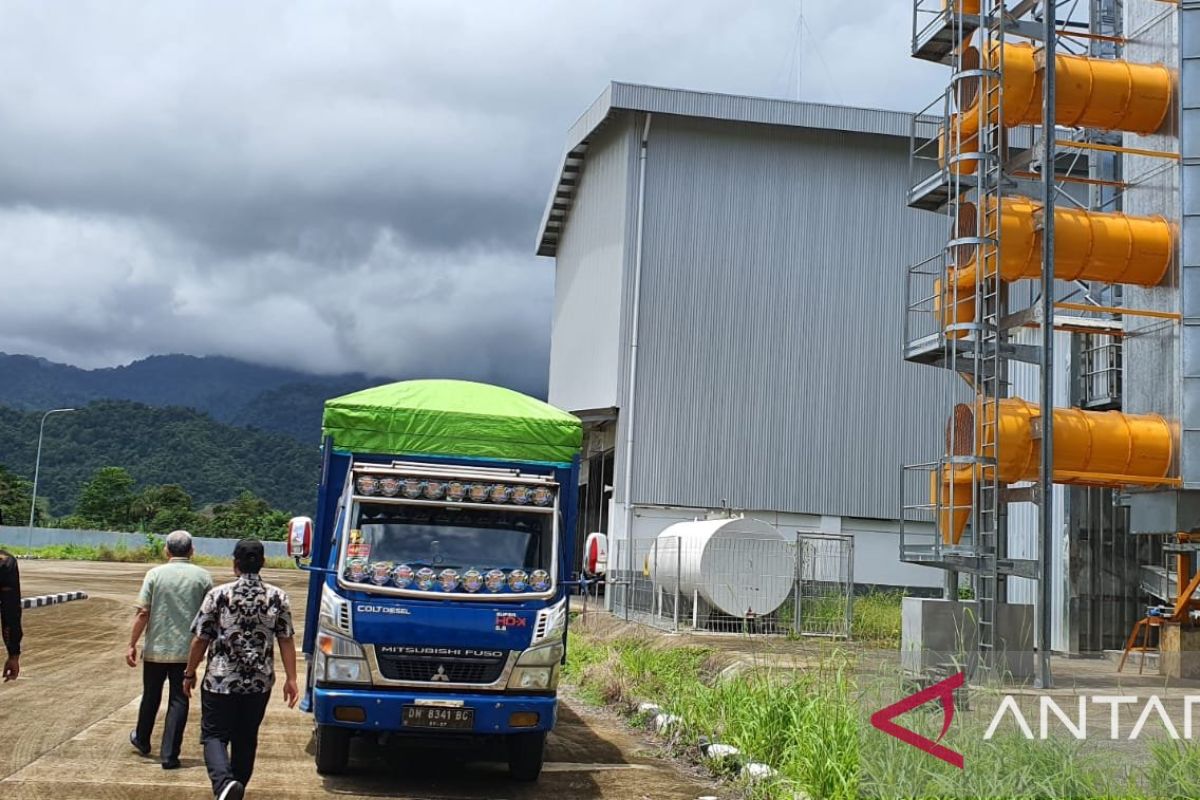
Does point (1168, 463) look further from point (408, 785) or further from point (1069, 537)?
point (408, 785)

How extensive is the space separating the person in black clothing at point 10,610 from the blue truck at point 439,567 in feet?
7.24

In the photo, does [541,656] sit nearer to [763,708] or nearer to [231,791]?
[763,708]

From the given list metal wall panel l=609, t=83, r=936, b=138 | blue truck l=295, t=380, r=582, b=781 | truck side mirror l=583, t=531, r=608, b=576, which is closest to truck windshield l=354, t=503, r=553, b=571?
blue truck l=295, t=380, r=582, b=781

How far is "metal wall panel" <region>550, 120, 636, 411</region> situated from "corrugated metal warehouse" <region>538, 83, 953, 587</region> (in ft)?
0.42

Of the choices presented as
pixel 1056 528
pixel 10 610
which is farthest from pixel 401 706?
pixel 1056 528

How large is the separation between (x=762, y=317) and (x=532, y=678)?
25172 millimetres

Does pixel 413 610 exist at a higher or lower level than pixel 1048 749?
higher

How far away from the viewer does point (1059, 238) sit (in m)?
18.9

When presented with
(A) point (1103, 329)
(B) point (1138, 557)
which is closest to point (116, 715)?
(A) point (1103, 329)

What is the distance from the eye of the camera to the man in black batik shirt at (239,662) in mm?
8234

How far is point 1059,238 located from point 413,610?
13.0m

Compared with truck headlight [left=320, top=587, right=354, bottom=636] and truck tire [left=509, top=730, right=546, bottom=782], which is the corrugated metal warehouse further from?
truck headlight [left=320, top=587, right=354, bottom=636]

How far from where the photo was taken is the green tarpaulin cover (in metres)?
11.7

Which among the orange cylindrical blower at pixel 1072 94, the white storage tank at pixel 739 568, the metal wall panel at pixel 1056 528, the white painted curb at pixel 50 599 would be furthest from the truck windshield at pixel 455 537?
the white painted curb at pixel 50 599
